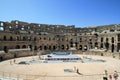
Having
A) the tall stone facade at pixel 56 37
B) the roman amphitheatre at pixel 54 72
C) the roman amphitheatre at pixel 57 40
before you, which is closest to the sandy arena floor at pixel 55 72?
the roman amphitheatre at pixel 54 72

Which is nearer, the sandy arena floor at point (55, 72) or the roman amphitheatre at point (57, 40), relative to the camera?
the sandy arena floor at point (55, 72)

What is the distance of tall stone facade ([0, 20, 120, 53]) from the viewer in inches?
1831

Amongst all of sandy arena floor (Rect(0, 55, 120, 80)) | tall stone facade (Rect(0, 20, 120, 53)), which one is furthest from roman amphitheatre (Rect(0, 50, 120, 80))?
tall stone facade (Rect(0, 20, 120, 53))

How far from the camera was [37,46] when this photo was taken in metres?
52.2

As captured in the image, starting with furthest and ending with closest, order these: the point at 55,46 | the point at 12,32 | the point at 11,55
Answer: the point at 55,46 → the point at 12,32 → the point at 11,55

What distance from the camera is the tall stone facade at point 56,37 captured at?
153 ft

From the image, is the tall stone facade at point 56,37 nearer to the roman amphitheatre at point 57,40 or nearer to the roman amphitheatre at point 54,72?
the roman amphitheatre at point 57,40

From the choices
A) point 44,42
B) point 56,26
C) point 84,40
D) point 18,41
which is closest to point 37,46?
point 44,42

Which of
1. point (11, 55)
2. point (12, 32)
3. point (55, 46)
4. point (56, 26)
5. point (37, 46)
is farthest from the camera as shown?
point (56, 26)

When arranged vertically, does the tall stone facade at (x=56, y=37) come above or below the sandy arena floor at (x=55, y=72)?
above

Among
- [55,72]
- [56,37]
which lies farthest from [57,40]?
[55,72]

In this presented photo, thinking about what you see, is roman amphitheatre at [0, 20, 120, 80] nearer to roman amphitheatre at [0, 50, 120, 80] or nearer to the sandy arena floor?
roman amphitheatre at [0, 50, 120, 80]

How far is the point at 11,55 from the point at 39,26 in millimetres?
21424

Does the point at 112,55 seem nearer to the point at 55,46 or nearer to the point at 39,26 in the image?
the point at 55,46
